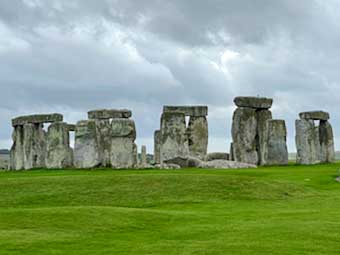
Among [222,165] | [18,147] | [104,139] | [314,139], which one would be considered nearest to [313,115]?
[314,139]

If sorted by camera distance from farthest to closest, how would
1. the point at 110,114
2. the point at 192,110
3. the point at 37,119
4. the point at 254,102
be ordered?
the point at 192,110 → the point at 37,119 → the point at 254,102 → the point at 110,114

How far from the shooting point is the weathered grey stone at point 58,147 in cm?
4750

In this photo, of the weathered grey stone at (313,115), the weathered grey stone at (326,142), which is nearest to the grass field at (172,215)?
the weathered grey stone at (313,115)

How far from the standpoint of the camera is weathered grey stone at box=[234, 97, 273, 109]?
47875 mm

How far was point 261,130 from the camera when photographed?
48438 millimetres

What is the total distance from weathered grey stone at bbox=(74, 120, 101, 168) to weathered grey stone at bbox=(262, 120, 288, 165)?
36.9 feet

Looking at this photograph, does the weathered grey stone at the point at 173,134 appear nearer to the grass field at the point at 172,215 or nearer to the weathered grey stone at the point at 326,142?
the weathered grey stone at the point at 326,142

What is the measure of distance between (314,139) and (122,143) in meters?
13.4

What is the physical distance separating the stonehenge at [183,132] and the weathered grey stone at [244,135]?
10.4 feet

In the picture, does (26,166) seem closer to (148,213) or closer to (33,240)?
(148,213)

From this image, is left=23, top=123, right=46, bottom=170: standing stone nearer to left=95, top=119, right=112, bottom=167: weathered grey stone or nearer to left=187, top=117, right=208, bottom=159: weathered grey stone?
left=95, top=119, right=112, bottom=167: weathered grey stone

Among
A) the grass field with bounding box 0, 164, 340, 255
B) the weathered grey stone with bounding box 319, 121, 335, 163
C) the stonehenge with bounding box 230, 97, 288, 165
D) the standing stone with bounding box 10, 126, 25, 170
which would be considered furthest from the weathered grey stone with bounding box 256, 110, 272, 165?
the standing stone with bounding box 10, 126, 25, 170

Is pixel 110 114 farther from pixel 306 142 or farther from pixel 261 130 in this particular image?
pixel 306 142

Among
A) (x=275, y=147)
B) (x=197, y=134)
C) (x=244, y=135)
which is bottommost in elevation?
(x=275, y=147)
